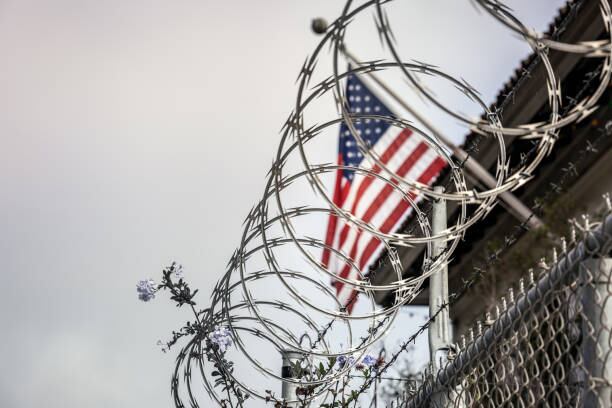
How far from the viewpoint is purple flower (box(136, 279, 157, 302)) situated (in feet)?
16.5

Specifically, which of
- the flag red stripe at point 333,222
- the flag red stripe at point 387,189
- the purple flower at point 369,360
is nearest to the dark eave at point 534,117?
the flag red stripe at point 387,189

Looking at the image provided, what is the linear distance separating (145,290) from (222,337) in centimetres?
57

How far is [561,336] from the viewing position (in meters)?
2.77

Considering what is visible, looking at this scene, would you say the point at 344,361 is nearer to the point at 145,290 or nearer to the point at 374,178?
the point at 145,290

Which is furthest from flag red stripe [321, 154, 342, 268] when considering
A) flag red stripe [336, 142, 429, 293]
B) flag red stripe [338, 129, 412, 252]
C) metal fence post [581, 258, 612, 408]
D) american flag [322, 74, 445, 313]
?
metal fence post [581, 258, 612, 408]

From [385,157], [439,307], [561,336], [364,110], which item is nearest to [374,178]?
[385,157]

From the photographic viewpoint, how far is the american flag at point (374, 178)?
8.92 meters

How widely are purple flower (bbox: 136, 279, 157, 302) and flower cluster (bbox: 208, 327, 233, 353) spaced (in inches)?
18.3

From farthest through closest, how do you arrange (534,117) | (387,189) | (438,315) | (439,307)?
1. (534,117)
2. (387,189)
3. (438,315)
4. (439,307)

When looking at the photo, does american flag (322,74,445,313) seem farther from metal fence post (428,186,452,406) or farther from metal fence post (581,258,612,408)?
metal fence post (581,258,612,408)

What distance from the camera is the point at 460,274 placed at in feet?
55.2

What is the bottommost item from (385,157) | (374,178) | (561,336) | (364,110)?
(561,336)

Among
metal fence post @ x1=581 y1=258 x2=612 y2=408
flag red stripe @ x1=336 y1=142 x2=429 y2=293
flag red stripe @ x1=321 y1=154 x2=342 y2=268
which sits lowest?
metal fence post @ x1=581 y1=258 x2=612 y2=408

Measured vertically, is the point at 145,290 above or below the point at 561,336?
above
